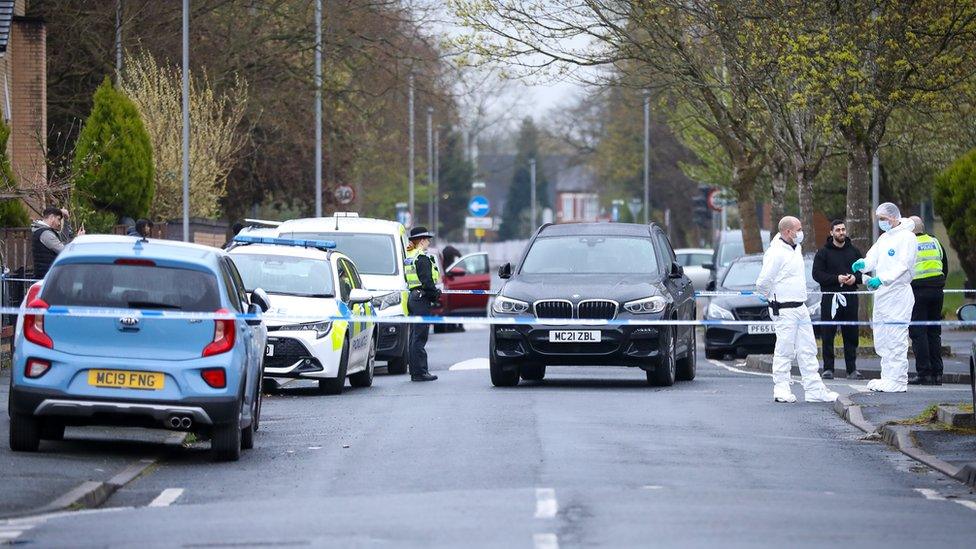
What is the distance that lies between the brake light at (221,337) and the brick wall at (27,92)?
69.3ft

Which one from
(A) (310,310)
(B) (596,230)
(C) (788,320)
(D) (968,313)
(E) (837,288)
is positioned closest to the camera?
(D) (968,313)

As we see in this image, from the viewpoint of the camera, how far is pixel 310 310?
19797mm

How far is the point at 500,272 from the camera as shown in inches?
835

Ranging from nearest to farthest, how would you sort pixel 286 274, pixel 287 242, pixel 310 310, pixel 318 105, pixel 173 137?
1. pixel 310 310
2. pixel 286 274
3. pixel 287 242
4. pixel 173 137
5. pixel 318 105

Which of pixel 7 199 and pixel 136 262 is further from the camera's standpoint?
pixel 7 199

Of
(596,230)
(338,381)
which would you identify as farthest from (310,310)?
(596,230)

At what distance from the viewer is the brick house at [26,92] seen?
33.8 meters

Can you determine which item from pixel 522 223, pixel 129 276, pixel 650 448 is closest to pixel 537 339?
pixel 650 448

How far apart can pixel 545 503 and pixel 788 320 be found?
28.9 ft

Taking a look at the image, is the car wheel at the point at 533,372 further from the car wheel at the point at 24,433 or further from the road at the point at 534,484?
the car wheel at the point at 24,433

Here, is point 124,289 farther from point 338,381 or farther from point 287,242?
point 287,242

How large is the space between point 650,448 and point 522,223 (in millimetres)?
166107

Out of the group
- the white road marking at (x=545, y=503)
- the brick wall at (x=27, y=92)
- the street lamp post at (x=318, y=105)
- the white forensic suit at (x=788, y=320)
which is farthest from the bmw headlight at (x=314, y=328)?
the street lamp post at (x=318, y=105)

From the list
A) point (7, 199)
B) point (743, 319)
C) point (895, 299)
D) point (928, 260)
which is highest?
point (7, 199)
